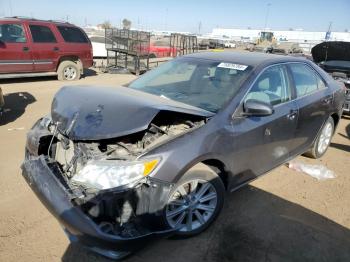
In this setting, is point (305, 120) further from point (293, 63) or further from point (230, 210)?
point (230, 210)

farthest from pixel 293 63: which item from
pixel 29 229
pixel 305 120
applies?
pixel 29 229

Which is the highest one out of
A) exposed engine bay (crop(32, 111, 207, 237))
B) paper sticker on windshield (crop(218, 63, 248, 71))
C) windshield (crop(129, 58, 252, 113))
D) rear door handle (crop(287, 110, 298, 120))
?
paper sticker on windshield (crop(218, 63, 248, 71))

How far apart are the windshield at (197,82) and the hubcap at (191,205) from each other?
81 centimetres

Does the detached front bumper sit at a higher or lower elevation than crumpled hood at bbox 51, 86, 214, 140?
lower

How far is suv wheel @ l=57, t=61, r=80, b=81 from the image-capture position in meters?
11.9

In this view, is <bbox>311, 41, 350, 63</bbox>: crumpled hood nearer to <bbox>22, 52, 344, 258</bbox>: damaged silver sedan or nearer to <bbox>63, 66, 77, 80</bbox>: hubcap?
<bbox>22, 52, 344, 258</bbox>: damaged silver sedan

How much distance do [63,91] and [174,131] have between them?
57.2 inches

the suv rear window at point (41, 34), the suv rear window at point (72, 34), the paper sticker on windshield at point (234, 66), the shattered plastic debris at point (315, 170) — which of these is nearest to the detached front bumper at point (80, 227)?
the paper sticker on windshield at point (234, 66)

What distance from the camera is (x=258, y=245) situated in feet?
10.8

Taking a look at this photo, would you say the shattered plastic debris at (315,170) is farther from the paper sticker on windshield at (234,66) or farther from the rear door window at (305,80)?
the paper sticker on windshield at (234,66)

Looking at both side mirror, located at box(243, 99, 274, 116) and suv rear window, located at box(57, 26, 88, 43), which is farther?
suv rear window, located at box(57, 26, 88, 43)

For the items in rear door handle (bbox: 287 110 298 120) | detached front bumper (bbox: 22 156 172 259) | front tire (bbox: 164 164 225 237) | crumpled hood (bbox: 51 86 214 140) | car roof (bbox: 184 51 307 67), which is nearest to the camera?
detached front bumper (bbox: 22 156 172 259)

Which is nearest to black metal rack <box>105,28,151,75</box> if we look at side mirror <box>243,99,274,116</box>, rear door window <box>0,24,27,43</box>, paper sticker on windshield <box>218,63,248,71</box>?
rear door window <box>0,24,27,43</box>

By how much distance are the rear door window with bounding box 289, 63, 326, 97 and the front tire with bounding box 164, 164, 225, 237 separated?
193 cm
